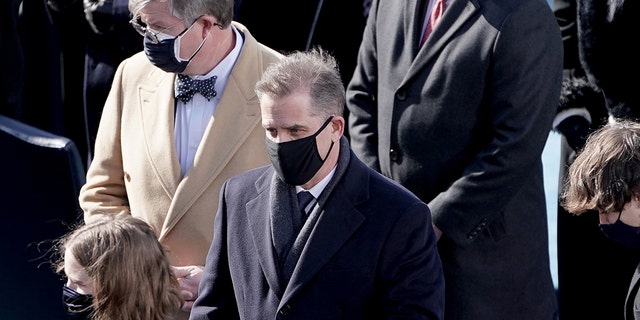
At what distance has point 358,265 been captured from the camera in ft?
12.5

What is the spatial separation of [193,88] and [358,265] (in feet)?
3.73

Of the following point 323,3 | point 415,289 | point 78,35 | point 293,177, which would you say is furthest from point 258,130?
point 78,35

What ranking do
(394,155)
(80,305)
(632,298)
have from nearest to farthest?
(80,305)
(632,298)
(394,155)

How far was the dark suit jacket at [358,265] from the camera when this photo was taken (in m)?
3.78

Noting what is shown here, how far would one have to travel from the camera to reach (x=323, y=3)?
596cm

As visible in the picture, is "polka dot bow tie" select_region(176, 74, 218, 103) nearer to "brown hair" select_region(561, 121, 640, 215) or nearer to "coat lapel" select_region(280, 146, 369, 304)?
"coat lapel" select_region(280, 146, 369, 304)

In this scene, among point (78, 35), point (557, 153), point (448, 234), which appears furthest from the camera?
point (557, 153)

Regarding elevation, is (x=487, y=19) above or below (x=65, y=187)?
above

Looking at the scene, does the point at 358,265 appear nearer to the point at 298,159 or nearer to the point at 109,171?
the point at 298,159

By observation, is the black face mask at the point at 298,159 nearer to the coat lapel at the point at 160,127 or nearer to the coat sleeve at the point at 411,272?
the coat sleeve at the point at 411,272

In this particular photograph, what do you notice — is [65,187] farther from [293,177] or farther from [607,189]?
[607,189]

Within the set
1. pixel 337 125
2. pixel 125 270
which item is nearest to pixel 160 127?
pixel 125 270

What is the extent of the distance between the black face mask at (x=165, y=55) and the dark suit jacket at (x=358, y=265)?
86 cm

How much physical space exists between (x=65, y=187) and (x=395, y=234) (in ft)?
6.34
